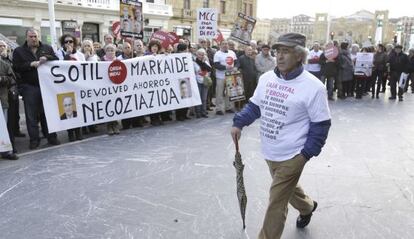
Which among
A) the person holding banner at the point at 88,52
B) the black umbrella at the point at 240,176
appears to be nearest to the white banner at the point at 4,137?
the person holding banner at the point at 88,52

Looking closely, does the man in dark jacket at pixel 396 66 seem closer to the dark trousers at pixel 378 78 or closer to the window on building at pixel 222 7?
the dark trousers at pixel 378 78

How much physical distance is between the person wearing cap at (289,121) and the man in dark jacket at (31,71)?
469 cm

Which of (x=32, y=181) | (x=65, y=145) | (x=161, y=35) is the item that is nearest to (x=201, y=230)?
(x=32, y=181)

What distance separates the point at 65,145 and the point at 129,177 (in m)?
2.14

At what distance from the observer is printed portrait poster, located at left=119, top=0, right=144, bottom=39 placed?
8836mm

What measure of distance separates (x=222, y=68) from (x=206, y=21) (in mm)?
4122

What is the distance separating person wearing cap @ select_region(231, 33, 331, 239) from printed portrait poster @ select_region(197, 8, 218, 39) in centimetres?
1067

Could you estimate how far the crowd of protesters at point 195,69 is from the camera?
644 cm

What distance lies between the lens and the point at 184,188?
15.7 feet

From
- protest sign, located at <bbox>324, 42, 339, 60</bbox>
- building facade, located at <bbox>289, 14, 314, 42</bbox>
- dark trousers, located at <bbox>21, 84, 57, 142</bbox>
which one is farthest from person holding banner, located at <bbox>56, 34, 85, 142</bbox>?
building facade, located at <bbox>289, 14, 314, 42</bbox>

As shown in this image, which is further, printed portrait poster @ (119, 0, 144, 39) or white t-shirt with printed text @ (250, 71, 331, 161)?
printed portrait poster @ (119, 0, 144, 39)

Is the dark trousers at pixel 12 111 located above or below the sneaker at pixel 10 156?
above

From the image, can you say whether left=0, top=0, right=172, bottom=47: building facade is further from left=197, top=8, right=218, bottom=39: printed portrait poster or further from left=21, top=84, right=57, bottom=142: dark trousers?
left=21, top=84, right=57, bottom=142: dark trousers

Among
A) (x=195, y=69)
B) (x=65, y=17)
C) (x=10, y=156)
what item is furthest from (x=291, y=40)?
(x=65, y=17)
